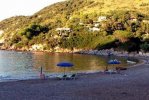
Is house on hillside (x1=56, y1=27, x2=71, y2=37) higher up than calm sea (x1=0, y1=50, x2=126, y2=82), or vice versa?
house on hillside (x1=56, y1=27, x2=71, y2=37)

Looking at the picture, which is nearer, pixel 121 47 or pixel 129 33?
pixel 121 47

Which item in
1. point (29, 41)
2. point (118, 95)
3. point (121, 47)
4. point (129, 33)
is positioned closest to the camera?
point (118, 95)

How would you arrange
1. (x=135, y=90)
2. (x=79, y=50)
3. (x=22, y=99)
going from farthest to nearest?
(x=79, y=50)
(x=135, y=90)
(x=22, y=99)

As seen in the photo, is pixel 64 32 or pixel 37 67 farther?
pixel 64 32

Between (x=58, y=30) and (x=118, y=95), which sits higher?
(x=58, y=30)

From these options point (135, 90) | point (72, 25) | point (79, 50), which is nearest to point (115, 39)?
point (79, 50)

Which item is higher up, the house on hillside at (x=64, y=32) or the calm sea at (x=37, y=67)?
the house on hillside at (x=64, y=32)

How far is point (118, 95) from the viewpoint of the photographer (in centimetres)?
2623

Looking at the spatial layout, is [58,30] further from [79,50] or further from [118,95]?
[118,95]

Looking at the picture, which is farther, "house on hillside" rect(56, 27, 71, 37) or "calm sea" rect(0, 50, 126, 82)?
"house on hillside" rect(56, 27, 71, 37)

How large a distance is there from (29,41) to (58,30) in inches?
628

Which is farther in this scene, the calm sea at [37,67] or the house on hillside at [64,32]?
the house on hillside at [64,32]

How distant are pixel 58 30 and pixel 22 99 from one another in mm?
166750

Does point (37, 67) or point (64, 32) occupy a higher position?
point (64, 32)
